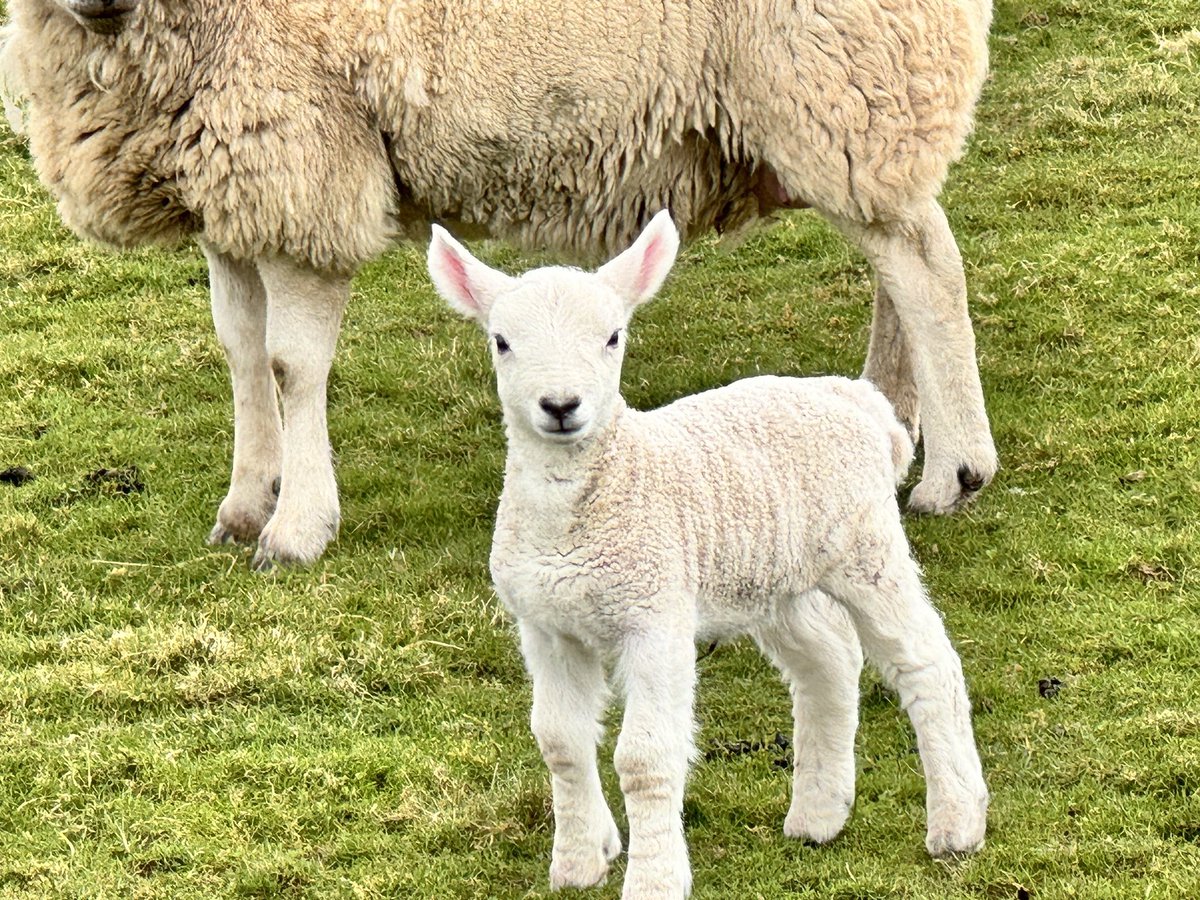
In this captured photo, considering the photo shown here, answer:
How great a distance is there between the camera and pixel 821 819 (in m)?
4.88

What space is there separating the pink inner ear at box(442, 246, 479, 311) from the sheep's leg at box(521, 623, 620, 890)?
0.81 meters

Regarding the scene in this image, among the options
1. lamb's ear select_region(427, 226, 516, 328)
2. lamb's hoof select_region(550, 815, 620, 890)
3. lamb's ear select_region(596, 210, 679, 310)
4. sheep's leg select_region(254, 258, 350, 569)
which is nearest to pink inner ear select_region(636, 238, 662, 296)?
lamb's ear select_region(596, 210, 679, 310)

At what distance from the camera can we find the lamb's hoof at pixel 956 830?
4.67 meters

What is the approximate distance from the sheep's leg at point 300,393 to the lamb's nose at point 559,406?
3072 mm

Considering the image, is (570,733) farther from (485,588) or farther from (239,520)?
(239,520)

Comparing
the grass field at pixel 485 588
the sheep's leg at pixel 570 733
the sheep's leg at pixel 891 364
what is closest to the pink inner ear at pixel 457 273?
the sheep's leg at pixel 570 733

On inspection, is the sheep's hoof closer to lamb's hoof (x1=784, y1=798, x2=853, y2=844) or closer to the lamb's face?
lamb's hoof (x1=784, y1=798, x2=853, y2=844)

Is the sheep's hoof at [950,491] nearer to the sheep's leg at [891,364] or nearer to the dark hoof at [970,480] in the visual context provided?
the dark hoof at [970,480]

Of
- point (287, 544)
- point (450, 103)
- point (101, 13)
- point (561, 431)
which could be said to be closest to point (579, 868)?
point (561, 431)

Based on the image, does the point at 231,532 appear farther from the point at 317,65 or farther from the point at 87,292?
the point at 87,292

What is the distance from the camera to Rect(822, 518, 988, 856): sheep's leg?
459 centimetres

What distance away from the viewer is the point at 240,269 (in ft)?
23.8

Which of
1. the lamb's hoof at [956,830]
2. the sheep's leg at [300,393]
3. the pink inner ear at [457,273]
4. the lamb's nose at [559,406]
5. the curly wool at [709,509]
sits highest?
the pink inner ear at [457,273]

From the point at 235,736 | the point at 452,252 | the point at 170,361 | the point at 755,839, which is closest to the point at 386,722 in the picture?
the point at 235,736
